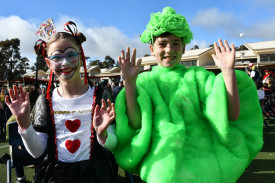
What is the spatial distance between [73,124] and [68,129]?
0.05 m

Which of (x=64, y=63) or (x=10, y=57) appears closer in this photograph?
(x=64, y=63)

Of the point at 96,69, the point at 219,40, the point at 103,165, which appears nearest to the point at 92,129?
the point at 103,165

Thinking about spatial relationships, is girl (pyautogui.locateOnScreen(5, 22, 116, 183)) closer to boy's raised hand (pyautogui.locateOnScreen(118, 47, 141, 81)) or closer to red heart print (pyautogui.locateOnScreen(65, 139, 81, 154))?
red heart print (pyautogui.locateOnScreen(65, 139, 81, 154))

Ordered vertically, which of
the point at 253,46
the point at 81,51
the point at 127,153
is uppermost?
the point at 253,46

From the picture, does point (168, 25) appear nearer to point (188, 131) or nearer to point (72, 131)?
point (188, 131)

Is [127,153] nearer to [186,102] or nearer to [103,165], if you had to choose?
[103,165]

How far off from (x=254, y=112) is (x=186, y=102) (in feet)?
1.80

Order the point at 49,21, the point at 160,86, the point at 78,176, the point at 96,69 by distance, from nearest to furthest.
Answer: the point at 78,176
the point at 160,86
the point at 49,21
the point at 96,69

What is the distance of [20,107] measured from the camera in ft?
4.77

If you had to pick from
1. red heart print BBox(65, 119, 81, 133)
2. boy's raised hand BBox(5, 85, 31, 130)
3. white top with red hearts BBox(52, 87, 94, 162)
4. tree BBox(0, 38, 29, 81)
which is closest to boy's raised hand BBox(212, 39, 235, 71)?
white top with red hearts BBox(52, 87, 94, 162)

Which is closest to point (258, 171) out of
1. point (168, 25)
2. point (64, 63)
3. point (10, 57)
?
point (168, 25)

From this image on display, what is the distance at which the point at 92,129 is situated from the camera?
1600mm

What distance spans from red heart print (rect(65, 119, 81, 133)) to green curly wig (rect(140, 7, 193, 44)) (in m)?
0.83

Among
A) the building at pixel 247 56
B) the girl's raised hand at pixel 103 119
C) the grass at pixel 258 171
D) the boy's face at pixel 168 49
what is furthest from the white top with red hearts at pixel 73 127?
the building at pixel 247 56
